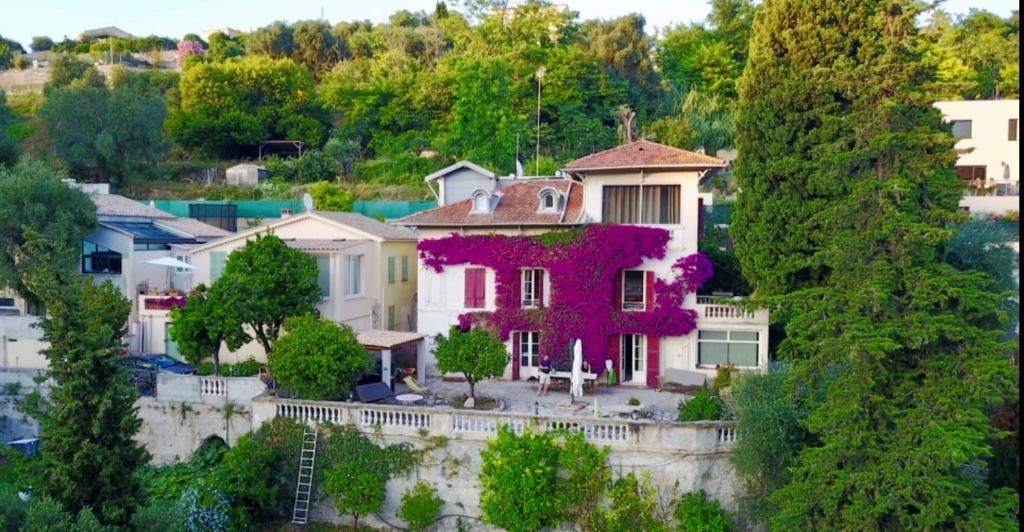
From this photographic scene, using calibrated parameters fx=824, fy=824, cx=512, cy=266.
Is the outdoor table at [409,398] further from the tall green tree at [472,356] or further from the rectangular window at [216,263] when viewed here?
the rectangular window at [216,263]

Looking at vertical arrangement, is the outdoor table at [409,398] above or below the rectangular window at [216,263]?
below

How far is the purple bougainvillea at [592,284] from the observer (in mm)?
25438

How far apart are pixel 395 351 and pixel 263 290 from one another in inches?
164

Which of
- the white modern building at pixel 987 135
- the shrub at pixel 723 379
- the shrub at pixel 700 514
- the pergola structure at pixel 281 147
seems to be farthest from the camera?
the pergola structure at pixel 281 147

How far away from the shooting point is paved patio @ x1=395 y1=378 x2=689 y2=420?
2173 cm

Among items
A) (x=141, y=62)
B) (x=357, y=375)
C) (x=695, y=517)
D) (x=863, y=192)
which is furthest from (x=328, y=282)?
(x=141, y=62)

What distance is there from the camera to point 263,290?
23438mm

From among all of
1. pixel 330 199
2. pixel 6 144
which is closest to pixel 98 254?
pixel 330 199

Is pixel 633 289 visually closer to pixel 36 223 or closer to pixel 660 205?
pixel 660 205

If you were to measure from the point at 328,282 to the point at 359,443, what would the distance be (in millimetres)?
8087

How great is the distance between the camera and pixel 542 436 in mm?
19016

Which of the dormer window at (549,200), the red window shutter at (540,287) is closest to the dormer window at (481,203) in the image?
the dormer window at (549,200)

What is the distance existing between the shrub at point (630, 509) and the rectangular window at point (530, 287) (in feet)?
29.0

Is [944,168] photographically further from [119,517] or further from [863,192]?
[119,517]
